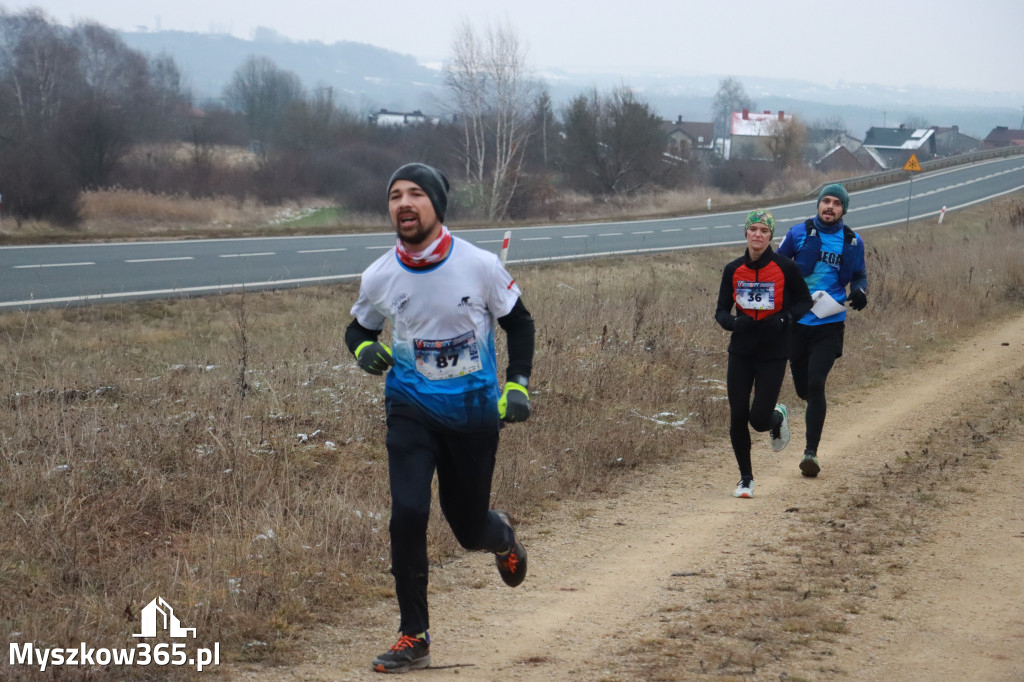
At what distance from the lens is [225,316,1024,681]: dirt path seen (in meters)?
4.38

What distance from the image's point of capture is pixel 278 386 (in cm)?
888

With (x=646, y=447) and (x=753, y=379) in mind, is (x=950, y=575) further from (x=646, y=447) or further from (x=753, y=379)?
(x=646, y=447)

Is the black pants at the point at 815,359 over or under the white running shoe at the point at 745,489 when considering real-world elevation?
over

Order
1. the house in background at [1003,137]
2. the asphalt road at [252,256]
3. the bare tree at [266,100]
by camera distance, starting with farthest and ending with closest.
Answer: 1. the house in background at [1003,137]
2. the bare tree at [266,100]
3. the asphalt road at [252,256]

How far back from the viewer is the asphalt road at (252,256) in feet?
54.3

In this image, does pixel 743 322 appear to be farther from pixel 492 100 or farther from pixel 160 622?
pixel 492 100

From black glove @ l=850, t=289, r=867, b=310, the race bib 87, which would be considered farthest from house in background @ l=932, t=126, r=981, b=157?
the race bib 87

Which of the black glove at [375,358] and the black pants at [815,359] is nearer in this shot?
the black glove at [375,358]

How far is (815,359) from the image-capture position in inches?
305

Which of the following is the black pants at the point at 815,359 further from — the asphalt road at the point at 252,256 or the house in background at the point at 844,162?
the house in background at the point at 844,162

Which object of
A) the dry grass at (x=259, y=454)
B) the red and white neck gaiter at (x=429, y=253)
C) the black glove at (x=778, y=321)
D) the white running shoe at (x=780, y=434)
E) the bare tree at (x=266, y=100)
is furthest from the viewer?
the bare tree at (x=266, y=100)

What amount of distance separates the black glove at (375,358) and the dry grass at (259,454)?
4.39ft

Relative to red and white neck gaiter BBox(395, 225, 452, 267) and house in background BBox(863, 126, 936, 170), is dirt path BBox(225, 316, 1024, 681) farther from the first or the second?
house in background BBox(863, 126, 936, 170)

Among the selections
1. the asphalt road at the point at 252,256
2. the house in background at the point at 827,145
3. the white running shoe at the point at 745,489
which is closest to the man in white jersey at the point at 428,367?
the white running shoe at the point at 745,489
